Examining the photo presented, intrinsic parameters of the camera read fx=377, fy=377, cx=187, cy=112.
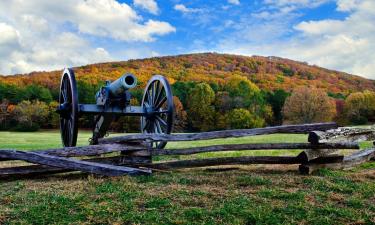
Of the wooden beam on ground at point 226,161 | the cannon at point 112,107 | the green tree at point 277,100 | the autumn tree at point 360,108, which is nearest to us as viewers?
the wooden beam on ground at point 226,161

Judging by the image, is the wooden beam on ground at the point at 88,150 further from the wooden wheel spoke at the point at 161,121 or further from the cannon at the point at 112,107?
the wooden wheel spoke at the point at 161,121

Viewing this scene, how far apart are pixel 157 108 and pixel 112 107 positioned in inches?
66.2

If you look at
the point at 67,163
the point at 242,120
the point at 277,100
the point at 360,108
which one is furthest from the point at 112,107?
the point at 277,100

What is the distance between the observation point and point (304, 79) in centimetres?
9312

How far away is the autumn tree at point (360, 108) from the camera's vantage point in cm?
6159

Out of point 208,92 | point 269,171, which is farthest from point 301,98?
point 269,171

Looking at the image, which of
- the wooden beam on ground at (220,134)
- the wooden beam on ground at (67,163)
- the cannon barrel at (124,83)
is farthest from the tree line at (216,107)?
the wooden beam on ground at (67,163)

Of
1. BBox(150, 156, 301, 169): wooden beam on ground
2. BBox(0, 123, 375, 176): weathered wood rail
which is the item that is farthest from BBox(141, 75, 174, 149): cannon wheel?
BBox(0, 123, 375, 176): weathered wood rail

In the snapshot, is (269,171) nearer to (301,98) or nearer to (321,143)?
(321,143)

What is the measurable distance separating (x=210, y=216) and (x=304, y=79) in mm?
93616

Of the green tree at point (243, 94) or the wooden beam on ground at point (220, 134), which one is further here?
the green tree at point (243, 94)

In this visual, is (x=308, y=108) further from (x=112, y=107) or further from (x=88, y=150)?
(x=88, y=150)

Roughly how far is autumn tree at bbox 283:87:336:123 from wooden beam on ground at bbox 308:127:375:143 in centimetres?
4798

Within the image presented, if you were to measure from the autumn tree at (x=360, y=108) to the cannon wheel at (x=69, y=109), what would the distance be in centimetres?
5816
